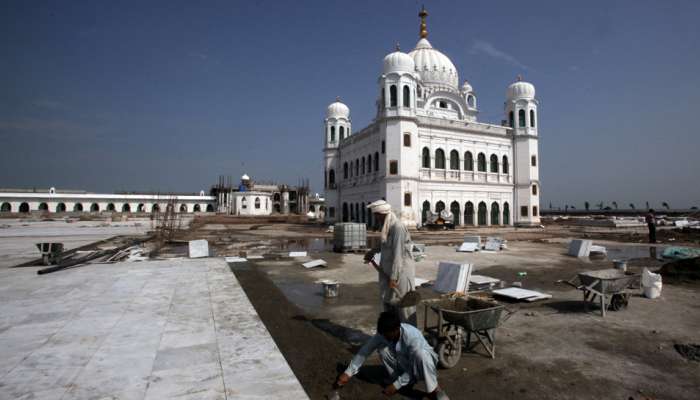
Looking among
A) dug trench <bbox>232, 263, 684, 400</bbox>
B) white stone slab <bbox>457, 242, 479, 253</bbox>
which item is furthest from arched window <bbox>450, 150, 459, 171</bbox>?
dug trench <bbox>232, 263, 684, 400</bbox>

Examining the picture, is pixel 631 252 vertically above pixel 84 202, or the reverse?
pixel 84 202

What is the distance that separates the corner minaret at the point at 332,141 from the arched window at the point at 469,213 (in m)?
14.9

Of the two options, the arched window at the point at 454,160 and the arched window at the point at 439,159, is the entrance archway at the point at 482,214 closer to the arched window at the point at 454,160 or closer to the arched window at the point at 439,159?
the arched window at the point at 454,160

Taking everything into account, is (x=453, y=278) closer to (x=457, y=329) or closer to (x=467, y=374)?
(x=457, y=329)

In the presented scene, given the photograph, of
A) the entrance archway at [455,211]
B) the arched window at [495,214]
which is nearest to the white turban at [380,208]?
the entrance archway at [455,211]

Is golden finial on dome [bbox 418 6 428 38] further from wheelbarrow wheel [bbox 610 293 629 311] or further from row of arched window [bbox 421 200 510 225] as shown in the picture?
wheelbarrow wheel [bbox 610 293 629 311]

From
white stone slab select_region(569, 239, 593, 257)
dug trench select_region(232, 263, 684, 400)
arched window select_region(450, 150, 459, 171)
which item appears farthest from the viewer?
arched window select_region(450, 150, 459, 171)

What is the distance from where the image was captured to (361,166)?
118ft

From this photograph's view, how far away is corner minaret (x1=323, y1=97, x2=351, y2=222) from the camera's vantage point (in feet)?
138

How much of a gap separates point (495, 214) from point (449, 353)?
33968 millimetres

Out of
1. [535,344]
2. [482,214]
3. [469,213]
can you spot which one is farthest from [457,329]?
[482,214]

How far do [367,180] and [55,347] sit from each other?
99.7 feet

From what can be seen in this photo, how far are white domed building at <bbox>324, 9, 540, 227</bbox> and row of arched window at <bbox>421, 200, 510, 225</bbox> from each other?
0.09 metres

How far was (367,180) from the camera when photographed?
3400 cm
